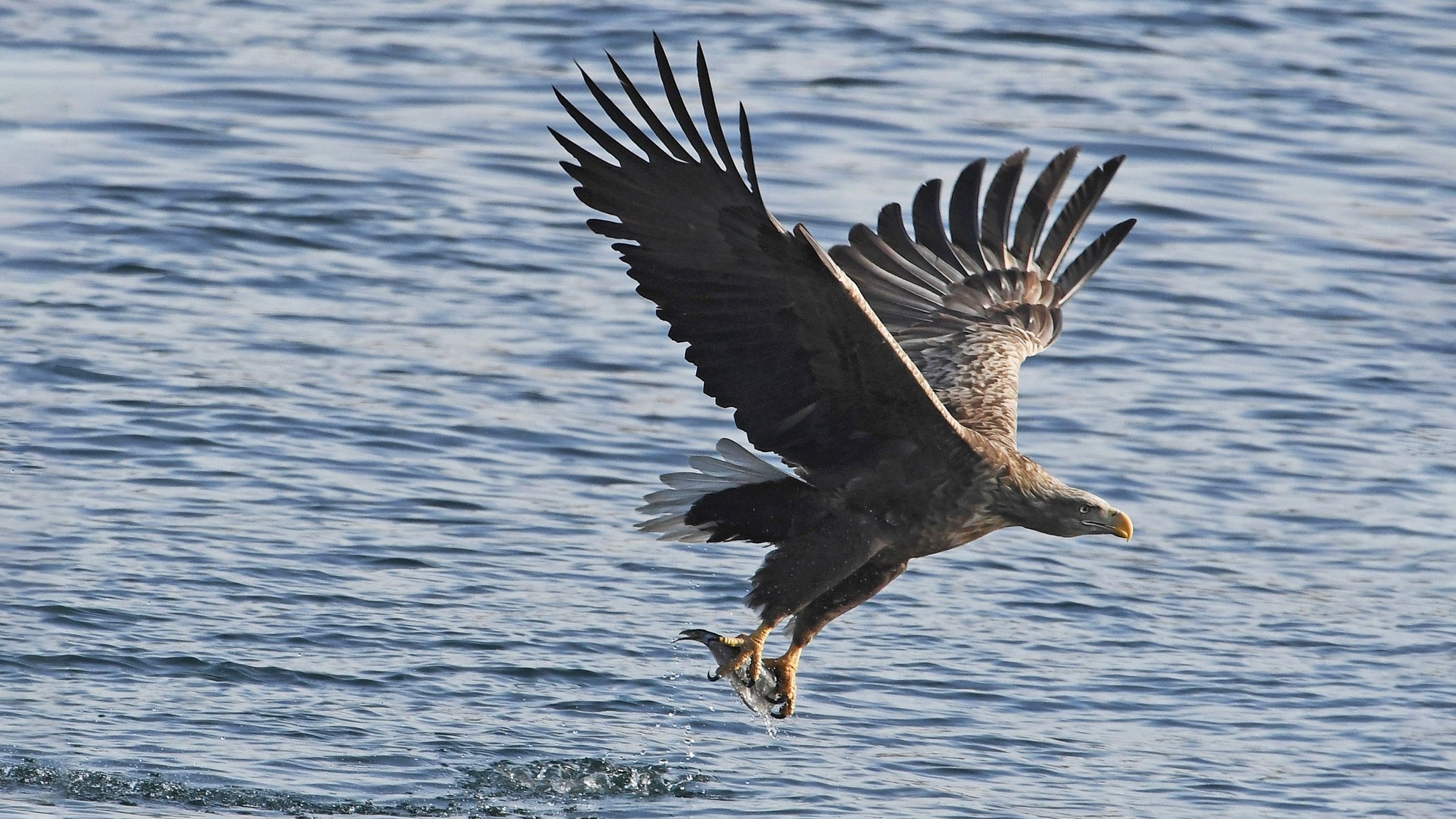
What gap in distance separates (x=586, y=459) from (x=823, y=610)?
2376 mm

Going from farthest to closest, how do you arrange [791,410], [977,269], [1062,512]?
[977,269] < [1062,512] < [791,410]

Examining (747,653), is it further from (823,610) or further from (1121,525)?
(1121,525)

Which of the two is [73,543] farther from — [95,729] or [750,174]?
[750,174]

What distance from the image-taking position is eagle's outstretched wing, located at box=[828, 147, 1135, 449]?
260 inches

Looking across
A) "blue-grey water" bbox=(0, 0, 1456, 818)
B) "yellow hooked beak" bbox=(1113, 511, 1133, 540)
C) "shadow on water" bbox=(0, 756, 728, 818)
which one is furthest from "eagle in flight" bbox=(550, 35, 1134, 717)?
"blue-grey water" bbox=(0, 0, 1456, 818)

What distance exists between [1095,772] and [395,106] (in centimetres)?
752

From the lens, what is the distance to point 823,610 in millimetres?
5746

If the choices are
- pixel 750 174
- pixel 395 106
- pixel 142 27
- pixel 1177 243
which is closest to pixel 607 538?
pixel 750 174

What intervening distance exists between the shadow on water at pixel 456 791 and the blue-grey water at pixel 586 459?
0.01 m

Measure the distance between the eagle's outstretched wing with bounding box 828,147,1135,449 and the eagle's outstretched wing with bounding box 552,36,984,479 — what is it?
3.62ft

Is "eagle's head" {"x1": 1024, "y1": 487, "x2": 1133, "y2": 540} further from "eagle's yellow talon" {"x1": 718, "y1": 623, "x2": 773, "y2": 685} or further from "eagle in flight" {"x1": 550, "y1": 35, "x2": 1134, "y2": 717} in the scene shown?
"eagle's yellow talon" {"x1": 718, "y1": 623, "x2": 773, "y2": 685}

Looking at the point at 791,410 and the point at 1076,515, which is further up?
the point at 791,410

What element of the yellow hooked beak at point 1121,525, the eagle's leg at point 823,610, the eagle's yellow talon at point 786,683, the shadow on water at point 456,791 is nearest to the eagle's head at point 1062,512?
the yellow hooked beak at point 1121,525

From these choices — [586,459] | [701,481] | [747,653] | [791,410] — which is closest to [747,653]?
[747,653]
